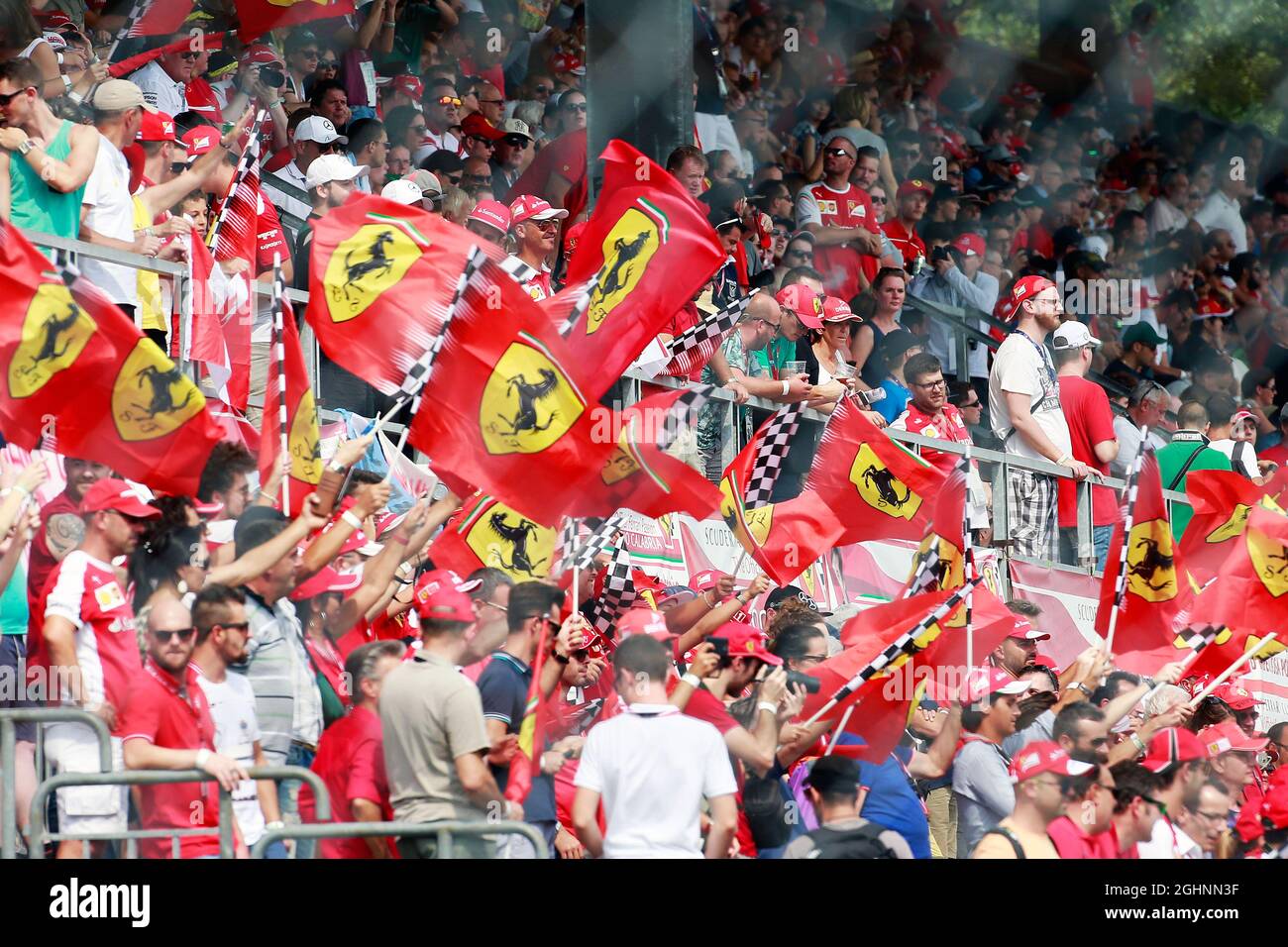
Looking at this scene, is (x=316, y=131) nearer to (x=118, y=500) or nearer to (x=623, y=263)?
(x=623, y=263)

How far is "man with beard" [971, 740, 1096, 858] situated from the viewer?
17.5 feet

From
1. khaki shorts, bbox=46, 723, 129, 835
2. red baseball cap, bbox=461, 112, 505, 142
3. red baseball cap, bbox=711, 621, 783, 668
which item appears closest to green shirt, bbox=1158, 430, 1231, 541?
red baseball cap, bbox=461, 112, 505, 142

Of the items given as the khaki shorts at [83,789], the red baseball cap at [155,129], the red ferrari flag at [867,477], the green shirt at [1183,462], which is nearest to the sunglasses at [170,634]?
the khaki shorts at [83,789]

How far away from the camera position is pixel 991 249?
37.1 feet

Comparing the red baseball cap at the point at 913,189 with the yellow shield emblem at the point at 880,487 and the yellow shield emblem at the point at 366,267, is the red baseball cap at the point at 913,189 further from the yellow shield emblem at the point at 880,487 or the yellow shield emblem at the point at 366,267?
the yellow shield emblem at the point at 366,267

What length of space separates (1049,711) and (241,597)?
106 inches

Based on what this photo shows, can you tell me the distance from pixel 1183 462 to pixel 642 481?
12.5 feet

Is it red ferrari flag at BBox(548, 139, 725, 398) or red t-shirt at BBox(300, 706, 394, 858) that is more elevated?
red ferrari flag at BBox(548, 139, 725, 398)

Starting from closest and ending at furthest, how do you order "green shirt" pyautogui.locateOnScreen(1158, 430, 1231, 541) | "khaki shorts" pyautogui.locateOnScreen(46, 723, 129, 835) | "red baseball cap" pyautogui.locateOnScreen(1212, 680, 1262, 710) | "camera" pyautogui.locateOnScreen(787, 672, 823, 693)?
"khaki shorts" pyautogui.locateOnScreen(46, 723, 129, 835)
"camera" pyautogui.locateOnScreen(787, 672, 823, 693)
"red baseball cap" pyautogui.locateOnScreen(1212, 680, 1262, 710)
"green shirt" pyautogui.locateOnScreen(1158, 430, 1231, 541)

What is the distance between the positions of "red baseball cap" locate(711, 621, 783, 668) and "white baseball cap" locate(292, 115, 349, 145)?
286 centimetres

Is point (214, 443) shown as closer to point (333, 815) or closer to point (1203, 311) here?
point (333, 815)

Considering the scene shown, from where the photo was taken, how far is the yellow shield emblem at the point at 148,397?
549 centimetres

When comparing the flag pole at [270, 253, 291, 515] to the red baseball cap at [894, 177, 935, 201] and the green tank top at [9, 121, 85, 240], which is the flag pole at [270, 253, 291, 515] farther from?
the red baseball cap at [894, 177, 935, 201]
